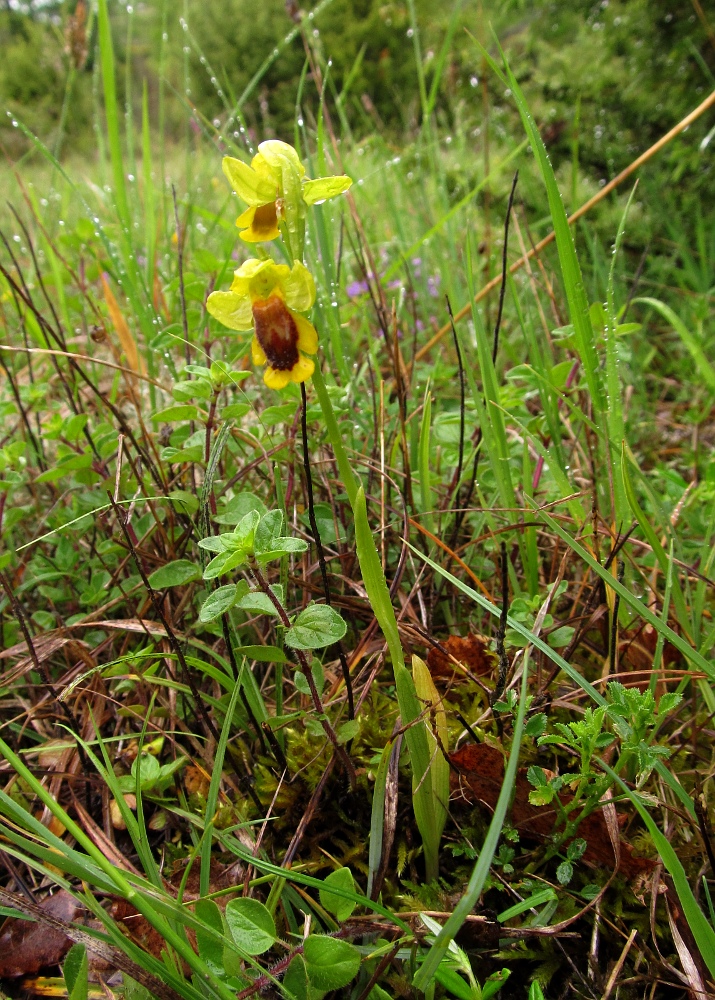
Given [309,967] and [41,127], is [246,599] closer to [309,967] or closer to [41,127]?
[309,967]

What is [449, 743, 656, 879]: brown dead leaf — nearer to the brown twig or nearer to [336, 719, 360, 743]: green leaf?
[336, 719, 360, 743]: green leaf

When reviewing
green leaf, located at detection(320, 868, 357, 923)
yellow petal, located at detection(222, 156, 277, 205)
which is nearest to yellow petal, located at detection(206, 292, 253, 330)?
yellow petal, located at detection(222, 156, 277, 205)

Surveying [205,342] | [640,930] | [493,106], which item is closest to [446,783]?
[640,930]

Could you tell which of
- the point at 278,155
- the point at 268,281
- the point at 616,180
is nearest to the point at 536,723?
the point at 268,281

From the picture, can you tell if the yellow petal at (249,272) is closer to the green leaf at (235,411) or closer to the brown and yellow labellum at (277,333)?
the brown and yellow labellum at (277,333)

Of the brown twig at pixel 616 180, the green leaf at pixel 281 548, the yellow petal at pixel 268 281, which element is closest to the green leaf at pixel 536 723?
the green leaf at pixel 281 548
